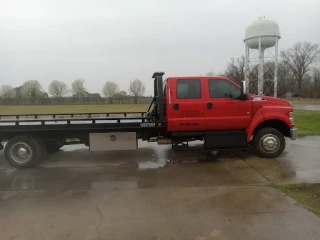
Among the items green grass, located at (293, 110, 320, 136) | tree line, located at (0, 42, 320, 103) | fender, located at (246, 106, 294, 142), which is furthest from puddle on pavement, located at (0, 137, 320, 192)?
tree line, located at (0, 42, 320, 103)

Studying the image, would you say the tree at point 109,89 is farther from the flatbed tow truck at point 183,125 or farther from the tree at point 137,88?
the flatbed tow truck at point 183,125

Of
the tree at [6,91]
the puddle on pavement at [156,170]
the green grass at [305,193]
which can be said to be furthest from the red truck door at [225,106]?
the tree at [6,91]

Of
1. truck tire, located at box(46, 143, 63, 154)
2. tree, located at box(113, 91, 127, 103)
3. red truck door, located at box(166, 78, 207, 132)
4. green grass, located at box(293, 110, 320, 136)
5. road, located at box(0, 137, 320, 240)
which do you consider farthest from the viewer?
tree, located at box(113, 91, 127, 103)

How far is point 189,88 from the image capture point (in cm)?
665

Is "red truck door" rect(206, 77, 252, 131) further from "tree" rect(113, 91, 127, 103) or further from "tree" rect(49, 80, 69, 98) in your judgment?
"tree" rect(49, 80, 69, 98)

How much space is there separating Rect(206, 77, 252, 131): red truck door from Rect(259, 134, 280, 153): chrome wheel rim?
27.0 inches

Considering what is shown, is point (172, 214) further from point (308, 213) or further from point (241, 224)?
point (308, 213)

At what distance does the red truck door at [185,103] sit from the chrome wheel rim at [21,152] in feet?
11.9

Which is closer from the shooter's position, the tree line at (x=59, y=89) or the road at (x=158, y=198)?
the road at (x=158, y=198)

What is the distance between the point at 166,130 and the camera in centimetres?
682

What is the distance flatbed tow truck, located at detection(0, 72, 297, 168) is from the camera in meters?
6.60

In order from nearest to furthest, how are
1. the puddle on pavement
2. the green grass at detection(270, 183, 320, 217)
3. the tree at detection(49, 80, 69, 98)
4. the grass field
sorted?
the green grass at detection(270, 183, 320, 217)
the puddle on pavement
the grass field
the tree at detection(49, 80, 69, 98)

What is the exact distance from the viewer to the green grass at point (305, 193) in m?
4.01

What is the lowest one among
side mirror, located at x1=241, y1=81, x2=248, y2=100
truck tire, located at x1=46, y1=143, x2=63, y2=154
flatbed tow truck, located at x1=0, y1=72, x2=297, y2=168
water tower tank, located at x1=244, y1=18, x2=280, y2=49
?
truck tire, located at x1=46, y1=143, x2=63, y2=154
